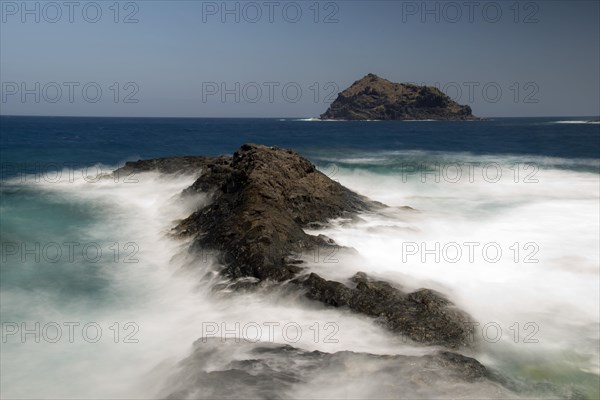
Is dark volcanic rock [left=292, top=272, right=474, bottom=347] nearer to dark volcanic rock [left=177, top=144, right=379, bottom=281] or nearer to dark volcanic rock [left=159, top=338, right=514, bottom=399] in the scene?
dark volcanic rock [left=159, top=338, right=514, bottom=399]

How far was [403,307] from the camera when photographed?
21.4ft

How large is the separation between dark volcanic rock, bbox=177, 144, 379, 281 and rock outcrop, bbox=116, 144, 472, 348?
2cm

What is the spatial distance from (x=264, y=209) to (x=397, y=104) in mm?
137086

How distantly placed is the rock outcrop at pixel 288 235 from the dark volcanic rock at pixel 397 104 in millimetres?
128189

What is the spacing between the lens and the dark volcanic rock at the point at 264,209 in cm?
796

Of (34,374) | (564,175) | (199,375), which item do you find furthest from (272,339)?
(564,175)

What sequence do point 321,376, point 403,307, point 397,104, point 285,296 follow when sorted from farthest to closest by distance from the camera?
point 397,104 < point 285,296 < point 403,307 < point 321,376

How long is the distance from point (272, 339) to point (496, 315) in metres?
3.33

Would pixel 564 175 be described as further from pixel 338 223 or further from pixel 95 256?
pixel 95 256

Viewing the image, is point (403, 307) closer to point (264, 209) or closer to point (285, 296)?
point (285, 296)

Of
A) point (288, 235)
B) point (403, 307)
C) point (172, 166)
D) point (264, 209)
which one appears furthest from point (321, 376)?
point (172, 166)

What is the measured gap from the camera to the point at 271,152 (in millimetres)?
11492

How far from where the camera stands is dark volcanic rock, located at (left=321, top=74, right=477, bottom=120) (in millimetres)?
137750

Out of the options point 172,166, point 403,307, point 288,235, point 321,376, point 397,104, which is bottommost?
point 321,376
